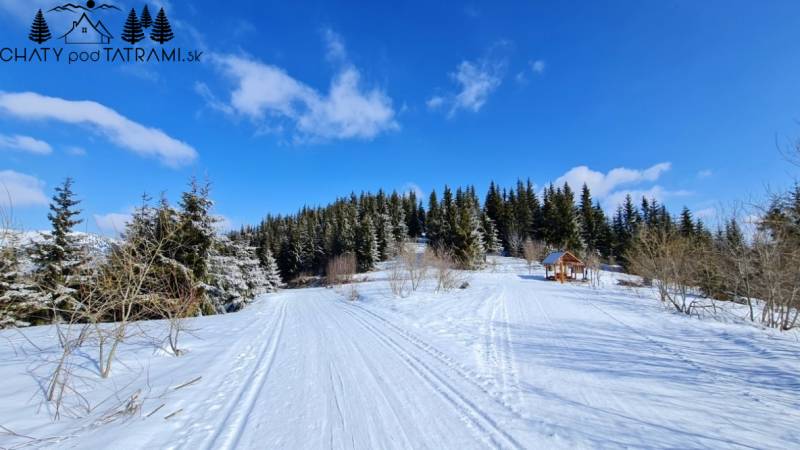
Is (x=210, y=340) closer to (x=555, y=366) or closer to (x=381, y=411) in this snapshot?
(x=381, y=411)

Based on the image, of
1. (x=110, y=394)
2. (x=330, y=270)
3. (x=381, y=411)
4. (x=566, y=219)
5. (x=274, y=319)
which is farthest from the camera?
(x=566, y=219)

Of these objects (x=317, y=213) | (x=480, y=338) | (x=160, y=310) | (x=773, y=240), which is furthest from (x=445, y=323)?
(x=317, y=213)

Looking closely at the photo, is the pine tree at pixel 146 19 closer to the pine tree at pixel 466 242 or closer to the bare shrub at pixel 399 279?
the bare shrub at pixel 399 279

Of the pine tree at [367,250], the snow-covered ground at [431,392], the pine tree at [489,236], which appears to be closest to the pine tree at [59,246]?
the snow-covered ground at [431,392]

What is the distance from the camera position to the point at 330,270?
4022 cm

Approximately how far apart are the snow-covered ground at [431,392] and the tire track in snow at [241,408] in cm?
2

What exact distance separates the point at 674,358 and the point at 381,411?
636 centimetres

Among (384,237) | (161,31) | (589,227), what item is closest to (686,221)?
(589,227)

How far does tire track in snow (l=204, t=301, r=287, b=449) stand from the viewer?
344 cm

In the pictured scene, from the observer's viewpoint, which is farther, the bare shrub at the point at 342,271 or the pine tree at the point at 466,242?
the pine tree at the point at 466,242

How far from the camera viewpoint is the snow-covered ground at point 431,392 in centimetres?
348

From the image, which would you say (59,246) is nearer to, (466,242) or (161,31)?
(161,31)

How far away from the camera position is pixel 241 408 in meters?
4.21

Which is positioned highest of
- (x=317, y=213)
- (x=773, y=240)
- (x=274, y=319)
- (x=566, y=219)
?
(x=317, y=213)
